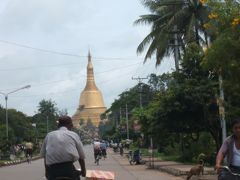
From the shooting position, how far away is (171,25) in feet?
119

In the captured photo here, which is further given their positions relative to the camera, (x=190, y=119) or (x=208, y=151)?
(x=208, y=151)

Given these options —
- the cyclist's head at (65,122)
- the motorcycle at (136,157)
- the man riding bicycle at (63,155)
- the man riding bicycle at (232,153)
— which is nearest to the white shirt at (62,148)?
the man riding bicycle at (63,155)

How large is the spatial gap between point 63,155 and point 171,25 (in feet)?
95.3

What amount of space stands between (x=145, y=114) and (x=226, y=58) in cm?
1747

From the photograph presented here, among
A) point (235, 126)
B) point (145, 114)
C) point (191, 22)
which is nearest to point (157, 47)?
point (191, 22)

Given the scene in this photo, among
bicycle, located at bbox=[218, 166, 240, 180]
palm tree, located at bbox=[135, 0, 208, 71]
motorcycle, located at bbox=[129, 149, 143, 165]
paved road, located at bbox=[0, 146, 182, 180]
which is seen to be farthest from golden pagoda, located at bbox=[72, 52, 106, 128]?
bicycle, located at bbox=[218, 166, 240, 180]

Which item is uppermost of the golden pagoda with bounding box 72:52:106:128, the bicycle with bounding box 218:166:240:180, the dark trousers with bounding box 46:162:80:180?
the golden pagoda with bounding box 72:52:106:128

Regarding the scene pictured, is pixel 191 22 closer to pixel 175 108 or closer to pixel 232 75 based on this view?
pixel 175 108

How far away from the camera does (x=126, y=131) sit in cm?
9469

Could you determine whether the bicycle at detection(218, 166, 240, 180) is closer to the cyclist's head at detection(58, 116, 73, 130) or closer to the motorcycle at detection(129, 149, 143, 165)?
the cyclist's head at detection(58, 116, 73, 130)

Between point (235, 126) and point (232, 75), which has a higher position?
point (232, 75)

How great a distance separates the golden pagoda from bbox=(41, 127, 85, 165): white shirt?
456 feet

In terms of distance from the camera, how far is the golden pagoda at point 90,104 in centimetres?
15600

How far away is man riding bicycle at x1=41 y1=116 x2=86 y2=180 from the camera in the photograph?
7.98 m
